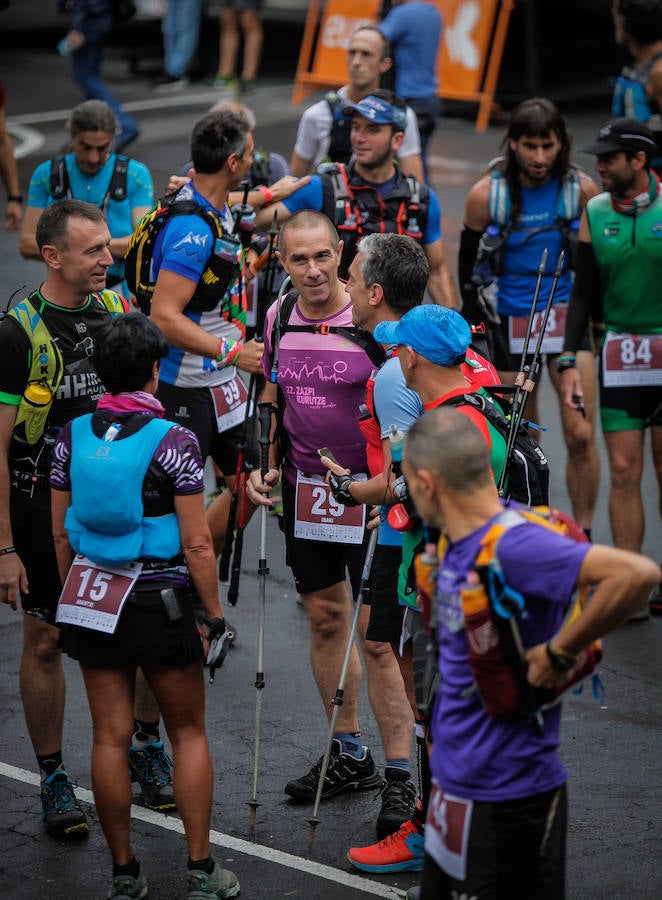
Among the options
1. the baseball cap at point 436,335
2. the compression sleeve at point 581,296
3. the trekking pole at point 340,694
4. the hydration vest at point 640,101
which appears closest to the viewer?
the baseball cap at point 436,335

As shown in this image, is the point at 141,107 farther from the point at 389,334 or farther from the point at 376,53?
the point at 389,334

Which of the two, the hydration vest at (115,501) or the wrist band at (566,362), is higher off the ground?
the hydration vest at (115,501)

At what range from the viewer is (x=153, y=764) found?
5559mm

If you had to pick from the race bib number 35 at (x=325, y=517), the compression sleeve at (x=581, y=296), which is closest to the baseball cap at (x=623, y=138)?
the compression sleeve at (x=581, y=296)

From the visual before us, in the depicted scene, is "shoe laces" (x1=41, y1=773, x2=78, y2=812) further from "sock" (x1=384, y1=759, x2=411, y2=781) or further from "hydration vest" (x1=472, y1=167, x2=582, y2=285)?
"hydration vest" (x1=472, y1=167, x2=582, y2=285)

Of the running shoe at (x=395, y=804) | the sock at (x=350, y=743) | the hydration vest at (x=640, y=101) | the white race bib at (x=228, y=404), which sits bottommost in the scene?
the sock at (x=350, y=743)

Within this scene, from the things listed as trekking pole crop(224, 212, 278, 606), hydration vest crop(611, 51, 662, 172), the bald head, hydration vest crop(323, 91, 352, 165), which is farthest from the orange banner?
the bald head

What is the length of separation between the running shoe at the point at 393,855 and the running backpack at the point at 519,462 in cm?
133

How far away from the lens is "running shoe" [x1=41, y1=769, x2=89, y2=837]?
5.21 m

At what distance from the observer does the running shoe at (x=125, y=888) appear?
4.65 meters

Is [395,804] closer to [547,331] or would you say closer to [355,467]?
[355,467]

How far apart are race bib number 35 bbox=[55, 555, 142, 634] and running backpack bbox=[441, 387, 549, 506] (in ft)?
3.84

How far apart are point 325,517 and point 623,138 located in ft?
8.75

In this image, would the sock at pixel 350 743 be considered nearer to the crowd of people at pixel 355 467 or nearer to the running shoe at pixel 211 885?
the crowd of people at pixel 355 467
